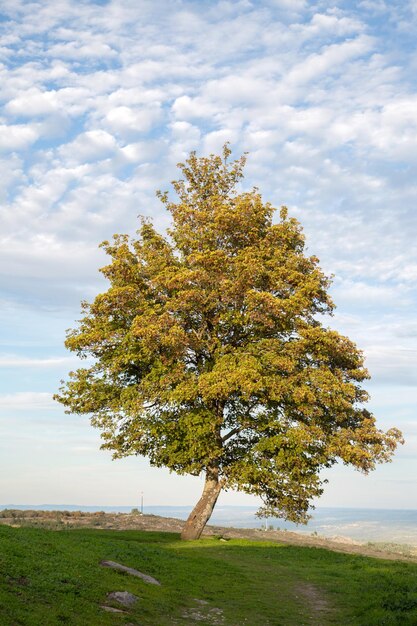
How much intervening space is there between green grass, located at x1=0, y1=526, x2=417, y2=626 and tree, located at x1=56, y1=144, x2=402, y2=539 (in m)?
5.36

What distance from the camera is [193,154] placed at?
4209cm

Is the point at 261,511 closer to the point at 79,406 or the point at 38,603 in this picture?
the point at 79,406

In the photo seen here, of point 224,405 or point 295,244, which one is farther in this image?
point 295,244

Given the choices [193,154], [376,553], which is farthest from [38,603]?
[193,154]

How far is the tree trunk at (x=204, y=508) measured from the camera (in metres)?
36.8

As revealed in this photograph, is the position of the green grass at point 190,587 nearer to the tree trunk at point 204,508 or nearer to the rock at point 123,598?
the rock at point 123,598

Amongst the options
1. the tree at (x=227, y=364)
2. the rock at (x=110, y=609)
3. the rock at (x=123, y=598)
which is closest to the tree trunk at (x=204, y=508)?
the tree at (x=227, y=364)

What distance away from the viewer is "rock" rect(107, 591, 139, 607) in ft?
61.1

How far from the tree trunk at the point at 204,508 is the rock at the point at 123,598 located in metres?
17.6

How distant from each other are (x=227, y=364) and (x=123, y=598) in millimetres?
16378

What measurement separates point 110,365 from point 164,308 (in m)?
5.19

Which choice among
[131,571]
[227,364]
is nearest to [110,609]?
[131,571]

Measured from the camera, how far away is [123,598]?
1889cm

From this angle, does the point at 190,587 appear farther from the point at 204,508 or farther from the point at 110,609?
the point at 204,508
